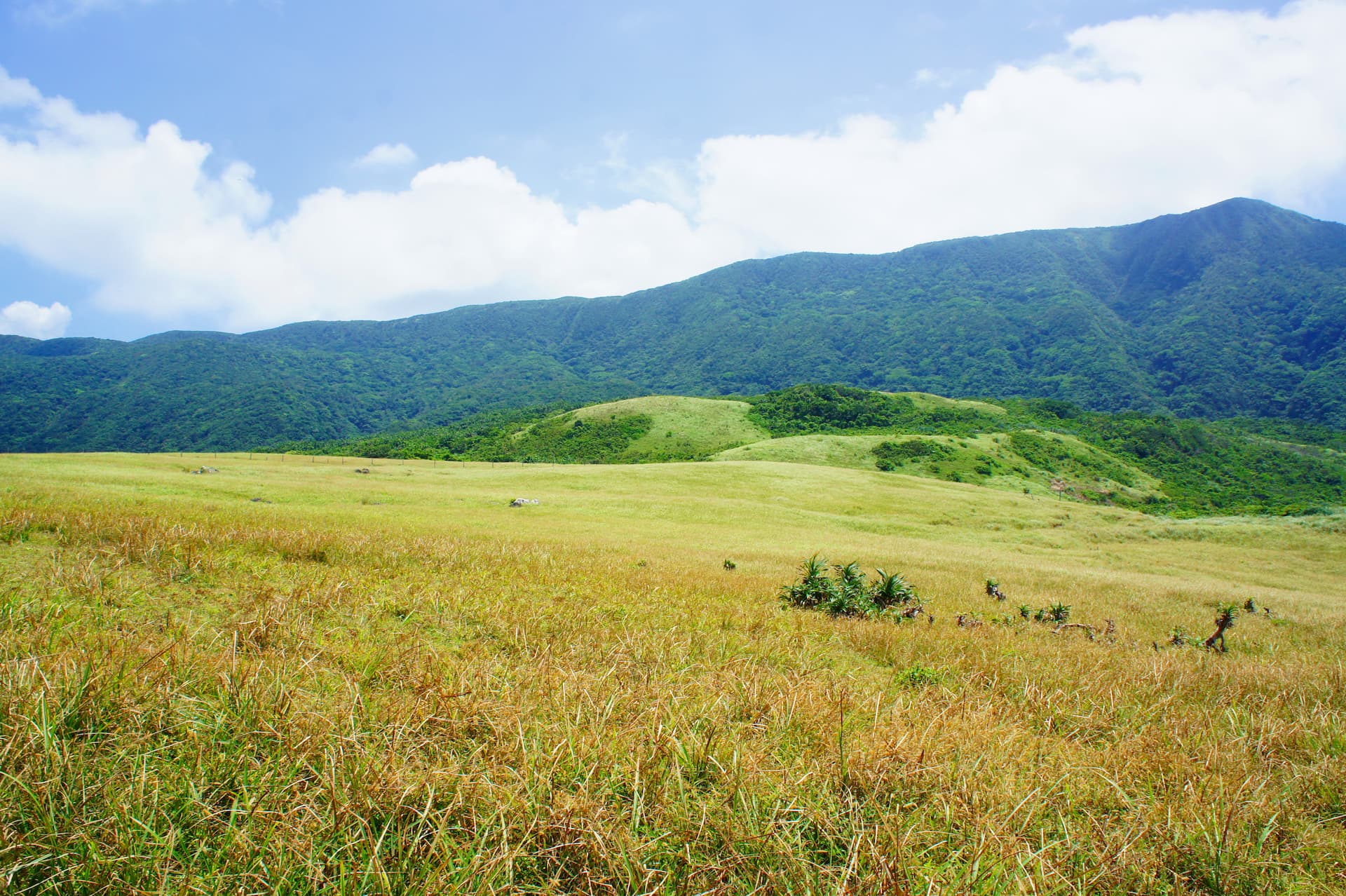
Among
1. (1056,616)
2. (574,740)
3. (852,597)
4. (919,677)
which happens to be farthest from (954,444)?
(574,740)

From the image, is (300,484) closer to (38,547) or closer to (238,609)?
(38,547)

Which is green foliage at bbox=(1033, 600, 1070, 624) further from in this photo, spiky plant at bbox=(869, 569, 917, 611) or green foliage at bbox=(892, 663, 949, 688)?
green foliage at bbox=(892, 663, 949, 688)

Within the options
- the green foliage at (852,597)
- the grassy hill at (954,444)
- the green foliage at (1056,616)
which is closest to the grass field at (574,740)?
the green foliage at (852,597)

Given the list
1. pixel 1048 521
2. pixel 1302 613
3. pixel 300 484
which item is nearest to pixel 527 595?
pixel 1302 613

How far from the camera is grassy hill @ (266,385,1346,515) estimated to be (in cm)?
9956

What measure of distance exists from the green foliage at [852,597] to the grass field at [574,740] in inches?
38.1

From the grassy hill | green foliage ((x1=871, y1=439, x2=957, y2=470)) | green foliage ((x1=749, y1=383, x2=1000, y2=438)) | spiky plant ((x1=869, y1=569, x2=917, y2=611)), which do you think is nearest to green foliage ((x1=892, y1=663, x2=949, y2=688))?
spiky plant ((x1=869, y1=569, x2=917, y2=611))

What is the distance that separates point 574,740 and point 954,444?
12009cm

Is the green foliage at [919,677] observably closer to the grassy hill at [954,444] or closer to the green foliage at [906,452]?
the grassy hill at [954,444]

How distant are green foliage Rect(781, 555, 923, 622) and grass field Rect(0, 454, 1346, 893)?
3.17ft

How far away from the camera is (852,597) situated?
10.1m

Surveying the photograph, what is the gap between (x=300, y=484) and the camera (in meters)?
40.5

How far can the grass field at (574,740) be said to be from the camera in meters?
2.37

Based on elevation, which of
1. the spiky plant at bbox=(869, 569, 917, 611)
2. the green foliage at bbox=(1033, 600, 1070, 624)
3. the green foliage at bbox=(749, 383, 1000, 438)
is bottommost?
the green foliage at bbox=(1033, 600, 1070, 624)
